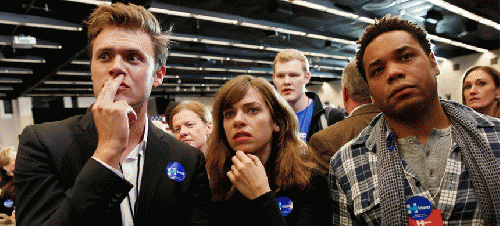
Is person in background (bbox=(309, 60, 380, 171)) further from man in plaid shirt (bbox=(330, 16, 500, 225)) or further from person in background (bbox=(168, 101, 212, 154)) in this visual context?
person in background (bbox=(168, 101, 212, 154))

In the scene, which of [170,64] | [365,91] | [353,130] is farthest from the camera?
[170,64]

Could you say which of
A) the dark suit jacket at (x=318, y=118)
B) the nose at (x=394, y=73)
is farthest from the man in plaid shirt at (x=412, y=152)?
the dark suit jacket at (x=318, y=118)

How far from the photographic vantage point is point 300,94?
3074mm

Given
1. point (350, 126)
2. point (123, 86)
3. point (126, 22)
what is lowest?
point (350, 126)

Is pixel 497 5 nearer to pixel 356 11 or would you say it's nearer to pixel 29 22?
pixel 356 11

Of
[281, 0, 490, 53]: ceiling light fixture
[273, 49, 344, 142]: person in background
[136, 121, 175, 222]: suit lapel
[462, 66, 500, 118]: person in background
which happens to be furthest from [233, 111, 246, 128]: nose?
[281, 0, 490, 53]: ceiling light fixture

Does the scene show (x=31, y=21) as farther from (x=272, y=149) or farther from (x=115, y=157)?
(x=115, y=157)

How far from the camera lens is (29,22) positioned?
21.1 ft

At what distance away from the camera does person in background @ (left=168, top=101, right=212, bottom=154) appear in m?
2.71

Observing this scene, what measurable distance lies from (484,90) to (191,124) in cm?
270

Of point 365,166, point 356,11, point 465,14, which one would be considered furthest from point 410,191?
point 465,14

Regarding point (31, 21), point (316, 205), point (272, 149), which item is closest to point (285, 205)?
point (316, 205)

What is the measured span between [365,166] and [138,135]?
102cm

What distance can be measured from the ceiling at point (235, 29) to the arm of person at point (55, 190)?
334 cm
